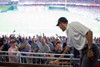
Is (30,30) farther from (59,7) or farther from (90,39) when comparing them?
(90,39)

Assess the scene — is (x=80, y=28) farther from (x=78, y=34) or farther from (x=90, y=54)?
(x=90, y=54)

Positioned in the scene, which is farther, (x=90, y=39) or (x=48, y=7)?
(x=48, y=7)

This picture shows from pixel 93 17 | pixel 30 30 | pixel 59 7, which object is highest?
pixel 59 7

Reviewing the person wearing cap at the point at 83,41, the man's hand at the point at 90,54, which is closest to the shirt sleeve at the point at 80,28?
the person wearing cap at the point at 83,41

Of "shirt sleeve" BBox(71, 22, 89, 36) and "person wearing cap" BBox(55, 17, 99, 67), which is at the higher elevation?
"shirt sleeve" BBox(71, 22, 89, 36)

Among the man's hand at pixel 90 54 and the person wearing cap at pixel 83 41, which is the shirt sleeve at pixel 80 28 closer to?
the person wearing cap at pixel 83 41

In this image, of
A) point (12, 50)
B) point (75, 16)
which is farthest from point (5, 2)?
point (12, 50)

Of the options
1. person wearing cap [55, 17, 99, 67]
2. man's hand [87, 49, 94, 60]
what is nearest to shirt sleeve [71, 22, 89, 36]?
person wearing cap [55, 17, 99, 67]

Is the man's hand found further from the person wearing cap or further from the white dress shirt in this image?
the white dress shirt

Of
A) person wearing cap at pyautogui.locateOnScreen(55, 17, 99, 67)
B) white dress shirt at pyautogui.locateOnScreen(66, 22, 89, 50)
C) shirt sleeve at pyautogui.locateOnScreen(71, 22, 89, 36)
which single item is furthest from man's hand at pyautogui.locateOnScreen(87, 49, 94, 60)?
shirt sleeve at pyautogui.locateOnScreen(71, 22, 89, 36)

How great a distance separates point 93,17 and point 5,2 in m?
9.29

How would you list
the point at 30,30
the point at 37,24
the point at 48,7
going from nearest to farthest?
the point at 30,30
the point at 37,24
the point at 48,7

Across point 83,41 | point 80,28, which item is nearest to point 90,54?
point 83,41

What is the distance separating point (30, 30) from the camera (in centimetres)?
1230
